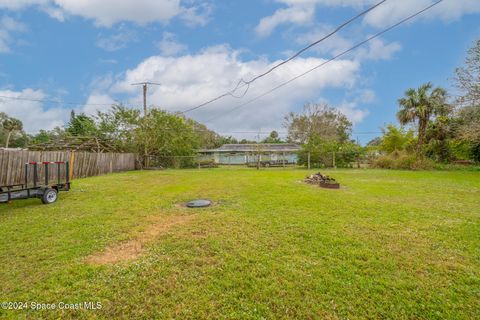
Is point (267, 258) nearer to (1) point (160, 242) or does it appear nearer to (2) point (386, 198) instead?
(1) point (160, 242)

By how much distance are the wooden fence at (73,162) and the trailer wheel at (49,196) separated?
36.7 inches

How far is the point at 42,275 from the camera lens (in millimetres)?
2508

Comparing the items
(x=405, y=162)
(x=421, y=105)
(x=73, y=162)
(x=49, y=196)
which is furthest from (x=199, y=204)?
(x=421, y=105)

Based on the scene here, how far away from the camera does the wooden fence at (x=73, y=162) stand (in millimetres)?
6336

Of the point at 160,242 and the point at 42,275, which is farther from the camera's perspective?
the point at 160,242

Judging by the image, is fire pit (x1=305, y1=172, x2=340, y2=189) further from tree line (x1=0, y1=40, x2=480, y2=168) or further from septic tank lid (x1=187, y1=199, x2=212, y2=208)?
tree line (x1=0, y1=40, x2=480, y2=168)

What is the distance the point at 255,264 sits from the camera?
2744 mm

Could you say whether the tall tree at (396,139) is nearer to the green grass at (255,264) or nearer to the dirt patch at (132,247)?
the green grass at (255,264)

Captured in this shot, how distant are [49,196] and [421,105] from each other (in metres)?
21.3

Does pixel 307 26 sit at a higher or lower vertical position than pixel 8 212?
higher

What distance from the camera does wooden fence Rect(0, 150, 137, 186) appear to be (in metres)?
6.34

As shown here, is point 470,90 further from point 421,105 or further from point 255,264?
point 255,264

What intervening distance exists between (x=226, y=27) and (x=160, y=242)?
308 inches

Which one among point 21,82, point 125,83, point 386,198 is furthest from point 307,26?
point 21,82
